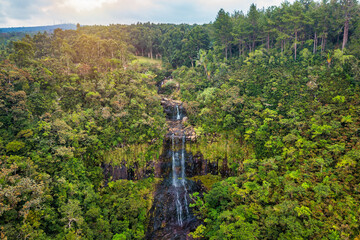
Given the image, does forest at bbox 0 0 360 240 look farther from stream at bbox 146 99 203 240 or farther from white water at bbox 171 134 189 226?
white water at bbox 171 134 189 226

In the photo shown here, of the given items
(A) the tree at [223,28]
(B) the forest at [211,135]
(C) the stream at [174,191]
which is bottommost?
(C) the stream at [174,191]

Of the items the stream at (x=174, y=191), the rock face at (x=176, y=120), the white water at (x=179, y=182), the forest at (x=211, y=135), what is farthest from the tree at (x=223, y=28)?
the white water at (x=179, y=182)

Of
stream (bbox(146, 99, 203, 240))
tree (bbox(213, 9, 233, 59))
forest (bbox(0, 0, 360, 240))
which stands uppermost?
tree (bbox(213, 9, 233, 59))

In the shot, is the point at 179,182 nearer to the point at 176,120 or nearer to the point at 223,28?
the point at 176,120

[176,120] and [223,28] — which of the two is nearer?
[176,120]

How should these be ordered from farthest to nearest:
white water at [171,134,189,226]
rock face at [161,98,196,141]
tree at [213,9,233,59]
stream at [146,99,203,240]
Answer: tree at [213,9,233,59], rock face at [161,98,196,141], white water at [171,134,189,226], stream at [146,99,203,240]

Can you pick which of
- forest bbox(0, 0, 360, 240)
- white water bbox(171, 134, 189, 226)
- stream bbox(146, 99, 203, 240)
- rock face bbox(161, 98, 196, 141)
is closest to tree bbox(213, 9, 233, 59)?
forest bbox(0, 0, 360, 240)

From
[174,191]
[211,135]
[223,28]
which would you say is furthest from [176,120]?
[223,28]

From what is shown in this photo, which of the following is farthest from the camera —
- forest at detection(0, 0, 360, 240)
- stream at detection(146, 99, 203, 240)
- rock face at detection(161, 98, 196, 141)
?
rock face at detection(161, 98, 196, 141)

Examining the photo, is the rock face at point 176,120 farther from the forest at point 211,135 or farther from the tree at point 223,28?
the tree at point 223,28
